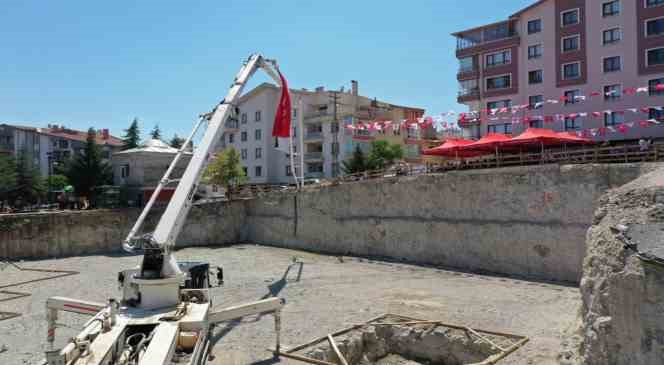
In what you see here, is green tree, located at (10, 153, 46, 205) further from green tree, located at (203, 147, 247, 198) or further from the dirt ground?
the dirt ground

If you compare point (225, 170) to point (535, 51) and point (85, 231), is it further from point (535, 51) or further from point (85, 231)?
point (535, 51)

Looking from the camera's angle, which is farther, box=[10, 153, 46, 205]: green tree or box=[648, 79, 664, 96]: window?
box=[10, 153, 46, 205]: green tree

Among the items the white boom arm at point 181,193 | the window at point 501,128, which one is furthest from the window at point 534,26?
the white boom arm at point 181,193

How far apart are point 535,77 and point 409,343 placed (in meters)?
34.4

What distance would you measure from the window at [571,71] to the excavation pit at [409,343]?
1277 inches

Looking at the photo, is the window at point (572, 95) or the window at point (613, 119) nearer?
the window at point (613, 119)

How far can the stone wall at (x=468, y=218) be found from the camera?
71.7ft

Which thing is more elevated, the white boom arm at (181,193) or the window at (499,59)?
the window at (499,59)

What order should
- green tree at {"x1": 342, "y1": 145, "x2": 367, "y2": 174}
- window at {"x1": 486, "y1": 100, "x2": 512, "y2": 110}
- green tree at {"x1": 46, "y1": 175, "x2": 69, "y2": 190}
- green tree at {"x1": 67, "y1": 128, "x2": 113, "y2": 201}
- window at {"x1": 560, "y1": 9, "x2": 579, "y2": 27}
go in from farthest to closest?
green tree at {"x1": 46, "y1": 175, "x2": 69, "y2": 190}
green tree at {"x1": 67, "y1": 128, "x2": 113, "y2": 201}
green tree at {"x1": 342, "y1": 145, "x2": 367, "y2": 174}
window at {"x1": 486, "y1": 100, "x2": 512, "y2": 110}
window at {"x1": 560, "y1": 9, "x2": 579, "y2": 27}

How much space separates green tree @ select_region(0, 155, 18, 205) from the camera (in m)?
52.7

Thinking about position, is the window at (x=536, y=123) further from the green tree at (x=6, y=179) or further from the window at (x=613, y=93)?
the green tree at (x=6, y=179)

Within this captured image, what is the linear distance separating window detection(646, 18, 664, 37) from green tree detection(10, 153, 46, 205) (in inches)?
2491

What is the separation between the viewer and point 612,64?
125 feet

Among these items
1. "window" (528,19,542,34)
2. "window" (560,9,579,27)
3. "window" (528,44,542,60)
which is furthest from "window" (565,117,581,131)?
"window" (528,19,542,34)
